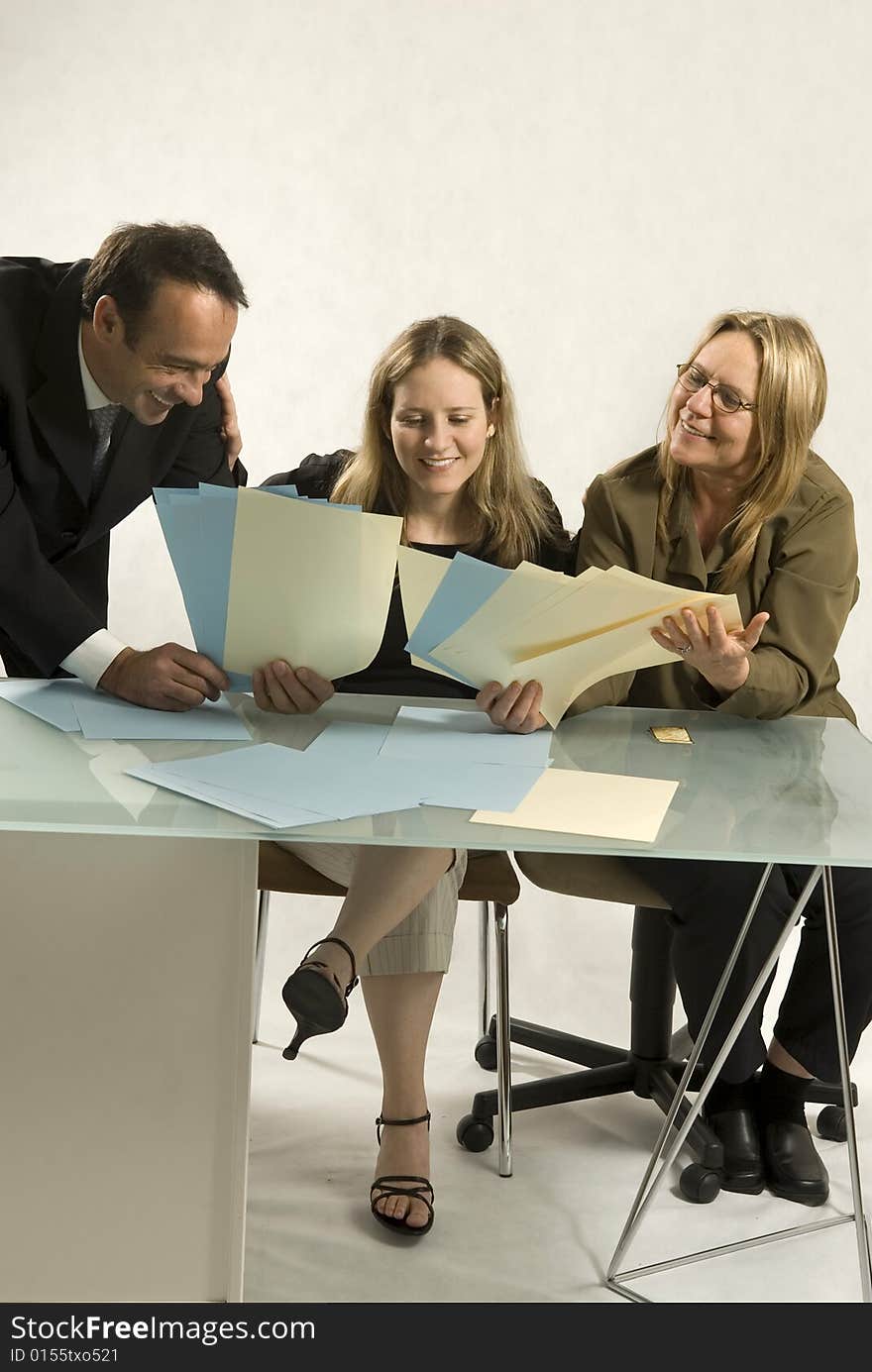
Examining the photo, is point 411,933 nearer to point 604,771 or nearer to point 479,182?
point 604,771

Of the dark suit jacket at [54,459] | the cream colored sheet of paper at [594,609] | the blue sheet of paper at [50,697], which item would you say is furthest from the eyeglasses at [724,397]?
the blue sheet of paper at [50,697]

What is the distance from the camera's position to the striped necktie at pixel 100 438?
2219 mm

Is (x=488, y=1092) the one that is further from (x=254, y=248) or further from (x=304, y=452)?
(x=254, y=248)

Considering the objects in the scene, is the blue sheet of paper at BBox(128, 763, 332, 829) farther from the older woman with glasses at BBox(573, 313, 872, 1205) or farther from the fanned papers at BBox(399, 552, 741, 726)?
the older woman with glasses at BBox(573, 313, 872, 1205)

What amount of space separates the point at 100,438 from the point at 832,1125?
167 cm

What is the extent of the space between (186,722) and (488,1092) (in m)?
0.96

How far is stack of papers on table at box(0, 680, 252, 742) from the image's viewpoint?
1799mm

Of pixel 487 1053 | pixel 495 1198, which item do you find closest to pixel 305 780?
pixel 495 1198

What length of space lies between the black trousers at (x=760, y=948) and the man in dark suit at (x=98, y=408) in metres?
0.77

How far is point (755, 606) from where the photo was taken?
2.24m

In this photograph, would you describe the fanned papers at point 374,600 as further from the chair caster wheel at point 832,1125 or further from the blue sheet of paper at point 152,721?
the chair caster wheel at point 832,1125

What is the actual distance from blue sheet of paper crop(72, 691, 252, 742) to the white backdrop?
1.39m
